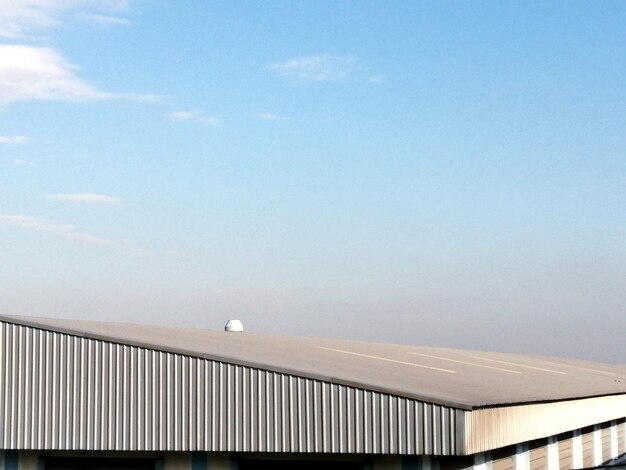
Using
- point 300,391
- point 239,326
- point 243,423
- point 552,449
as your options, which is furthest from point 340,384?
point 239,326

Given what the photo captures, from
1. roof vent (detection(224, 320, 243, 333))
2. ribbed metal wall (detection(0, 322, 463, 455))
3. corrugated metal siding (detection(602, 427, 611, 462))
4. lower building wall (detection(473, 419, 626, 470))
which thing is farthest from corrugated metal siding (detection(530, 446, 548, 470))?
roof vent (detection(224, 320, 243, 333))

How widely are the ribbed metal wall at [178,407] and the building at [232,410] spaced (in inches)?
0.9

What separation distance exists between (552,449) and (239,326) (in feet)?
49.0

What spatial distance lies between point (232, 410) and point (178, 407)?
1.34 meters

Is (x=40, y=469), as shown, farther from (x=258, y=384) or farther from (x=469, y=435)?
(x=469, y=435)

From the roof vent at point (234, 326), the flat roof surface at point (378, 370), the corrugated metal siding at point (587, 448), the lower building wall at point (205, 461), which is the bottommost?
the lower building wall at point (205, 461)

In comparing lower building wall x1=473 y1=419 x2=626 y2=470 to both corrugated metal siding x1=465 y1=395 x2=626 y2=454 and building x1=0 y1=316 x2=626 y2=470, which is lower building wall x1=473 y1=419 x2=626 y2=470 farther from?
corrugated metal siding x1=465 y1=395 x2=626 y2=454

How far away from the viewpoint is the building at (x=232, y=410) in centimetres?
2058

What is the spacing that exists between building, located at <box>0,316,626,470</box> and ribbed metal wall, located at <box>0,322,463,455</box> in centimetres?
2

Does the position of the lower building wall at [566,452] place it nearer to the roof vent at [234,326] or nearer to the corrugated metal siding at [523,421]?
the corrugated metal siding at [523,421]

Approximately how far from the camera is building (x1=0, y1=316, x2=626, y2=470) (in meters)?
20.6

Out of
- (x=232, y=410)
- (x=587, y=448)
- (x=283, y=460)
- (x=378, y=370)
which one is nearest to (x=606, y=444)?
(x=587, y=448)

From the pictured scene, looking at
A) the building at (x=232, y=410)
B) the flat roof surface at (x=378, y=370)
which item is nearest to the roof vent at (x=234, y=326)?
the flat roof surface at (x=378, y=370)

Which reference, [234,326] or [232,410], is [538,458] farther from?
[234,326]
